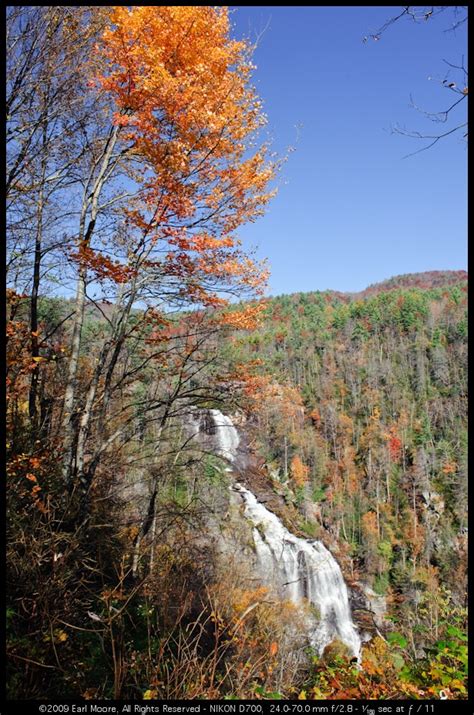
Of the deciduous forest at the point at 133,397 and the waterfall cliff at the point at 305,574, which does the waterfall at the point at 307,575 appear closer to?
the waterfall cliff at the point at 305,574

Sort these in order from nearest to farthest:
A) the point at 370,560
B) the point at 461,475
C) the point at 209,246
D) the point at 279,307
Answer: the point at 209,246 < the point at 370,560 < the point at 461,475 < the point at 279,307

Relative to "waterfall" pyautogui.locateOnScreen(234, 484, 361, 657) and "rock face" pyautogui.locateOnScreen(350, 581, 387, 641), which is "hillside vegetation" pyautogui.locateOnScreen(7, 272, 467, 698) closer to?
"rock face" pyautogui.locateOnScreen(350, 581, 387, 641)

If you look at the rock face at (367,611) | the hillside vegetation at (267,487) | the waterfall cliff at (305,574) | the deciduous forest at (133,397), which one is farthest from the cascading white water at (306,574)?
the deciduous forest at (133,397)

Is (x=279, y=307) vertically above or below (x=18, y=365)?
above

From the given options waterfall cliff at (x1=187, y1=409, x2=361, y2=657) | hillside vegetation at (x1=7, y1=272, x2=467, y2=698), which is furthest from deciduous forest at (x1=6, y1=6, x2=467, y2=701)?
waterfall cliff at (x1=187, y1=409, x2=361, y2=657)

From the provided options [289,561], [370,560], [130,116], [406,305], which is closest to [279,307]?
[406,305]

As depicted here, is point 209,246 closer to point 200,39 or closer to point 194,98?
point 194,98

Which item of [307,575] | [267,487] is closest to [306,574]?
[307,575]

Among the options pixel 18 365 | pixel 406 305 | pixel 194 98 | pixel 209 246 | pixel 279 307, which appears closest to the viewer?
pixel 18 365
